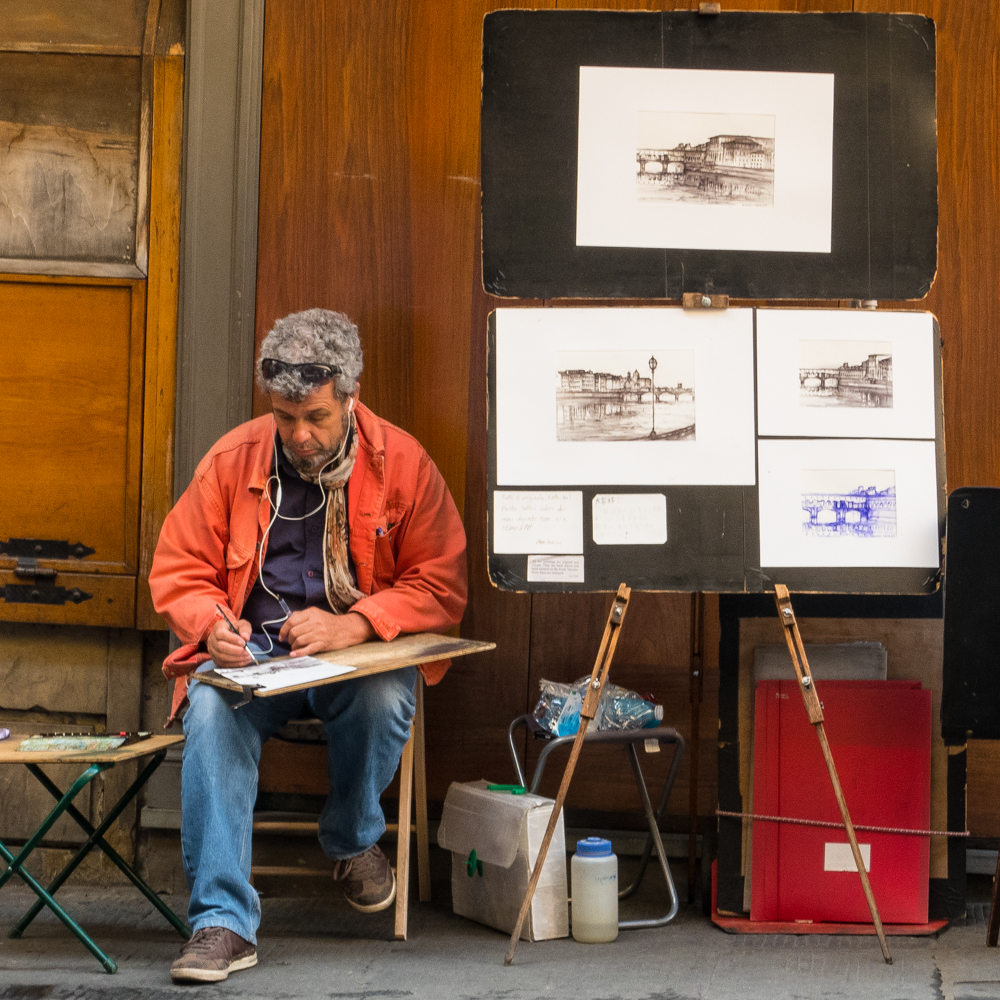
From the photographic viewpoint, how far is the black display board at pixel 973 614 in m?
2.58

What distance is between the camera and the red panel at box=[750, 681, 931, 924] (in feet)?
9.14

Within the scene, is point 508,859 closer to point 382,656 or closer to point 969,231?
point 382,656

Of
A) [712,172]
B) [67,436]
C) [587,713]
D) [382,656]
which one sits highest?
[712,172]

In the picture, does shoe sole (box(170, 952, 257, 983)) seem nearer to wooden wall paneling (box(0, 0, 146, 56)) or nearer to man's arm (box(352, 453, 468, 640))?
man's arm (box(352, 453, 468, 640))

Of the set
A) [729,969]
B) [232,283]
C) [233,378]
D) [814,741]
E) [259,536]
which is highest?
[232,283]

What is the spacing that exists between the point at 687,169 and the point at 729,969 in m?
1.79

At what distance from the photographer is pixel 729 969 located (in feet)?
8.39

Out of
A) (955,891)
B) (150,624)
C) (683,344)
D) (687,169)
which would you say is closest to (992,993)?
(955,891)

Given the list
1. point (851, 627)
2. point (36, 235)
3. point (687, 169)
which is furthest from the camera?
point (36, 235)

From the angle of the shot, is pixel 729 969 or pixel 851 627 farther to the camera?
pixel 851 627

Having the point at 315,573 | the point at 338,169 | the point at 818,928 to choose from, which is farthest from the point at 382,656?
the point at 338,169

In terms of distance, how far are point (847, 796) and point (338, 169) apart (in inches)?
84.9

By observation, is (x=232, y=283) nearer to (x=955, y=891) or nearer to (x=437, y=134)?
(x=437, y=134)

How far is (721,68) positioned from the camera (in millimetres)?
2740
